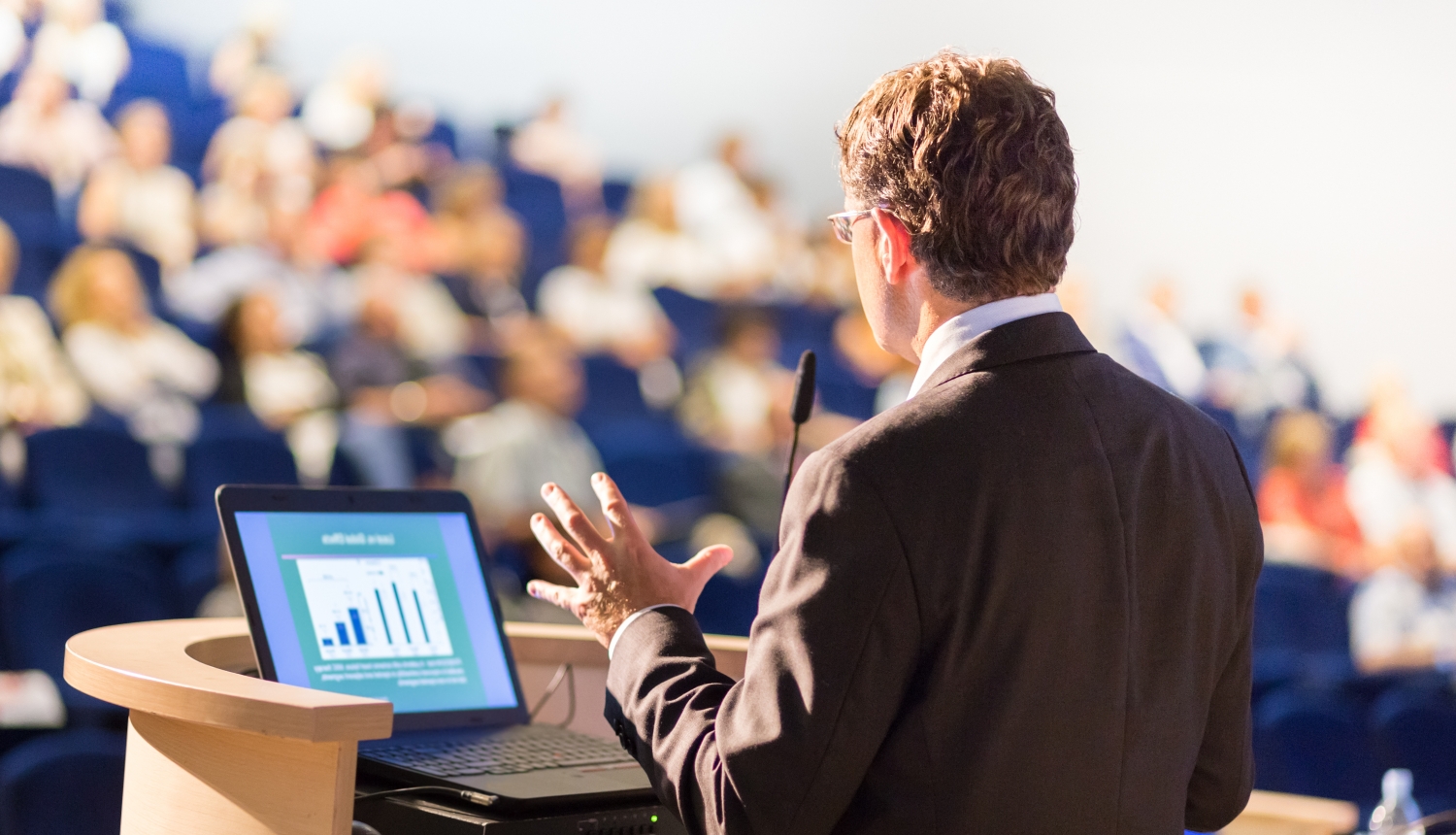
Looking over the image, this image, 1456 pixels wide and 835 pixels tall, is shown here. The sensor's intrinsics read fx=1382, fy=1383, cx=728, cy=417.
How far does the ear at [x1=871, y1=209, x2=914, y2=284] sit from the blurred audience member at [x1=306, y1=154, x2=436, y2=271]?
3996 millimetres

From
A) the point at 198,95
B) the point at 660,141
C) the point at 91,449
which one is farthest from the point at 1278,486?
the point at 198,95

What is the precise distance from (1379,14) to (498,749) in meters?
6.17

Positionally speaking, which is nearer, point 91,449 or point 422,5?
point 91,449

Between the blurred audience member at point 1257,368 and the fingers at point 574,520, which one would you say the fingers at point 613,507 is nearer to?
the fingers at point 574,520

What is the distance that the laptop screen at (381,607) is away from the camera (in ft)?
3.91

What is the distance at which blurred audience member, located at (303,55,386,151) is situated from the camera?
17.3 ft

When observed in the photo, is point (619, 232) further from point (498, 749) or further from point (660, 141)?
point (498, 749)

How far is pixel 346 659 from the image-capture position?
Result: 3.99 feet

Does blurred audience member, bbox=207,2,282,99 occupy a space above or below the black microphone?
above

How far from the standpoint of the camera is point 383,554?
4.21 feet

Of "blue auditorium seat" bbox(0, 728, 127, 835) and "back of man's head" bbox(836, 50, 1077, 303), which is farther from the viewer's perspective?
"blue auditorium seat" bbox(0, 728, 127, 835)

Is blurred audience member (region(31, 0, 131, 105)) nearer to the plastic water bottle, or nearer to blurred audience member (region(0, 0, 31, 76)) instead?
blurred audience member (region(0, 0, 31, 76))

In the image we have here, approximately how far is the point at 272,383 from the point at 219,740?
3269 mm

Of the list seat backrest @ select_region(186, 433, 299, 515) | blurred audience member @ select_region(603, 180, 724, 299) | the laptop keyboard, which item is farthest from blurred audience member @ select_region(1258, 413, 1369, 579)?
the laptop keyboard
